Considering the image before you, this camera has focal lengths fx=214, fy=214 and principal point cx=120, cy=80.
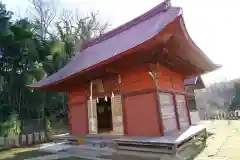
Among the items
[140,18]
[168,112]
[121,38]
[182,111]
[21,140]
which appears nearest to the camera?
[168,112]

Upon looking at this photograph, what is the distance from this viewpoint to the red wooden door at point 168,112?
7082 millimetres

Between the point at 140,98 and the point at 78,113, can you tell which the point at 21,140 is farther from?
the point at 140,98

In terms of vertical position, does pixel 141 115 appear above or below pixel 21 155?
above

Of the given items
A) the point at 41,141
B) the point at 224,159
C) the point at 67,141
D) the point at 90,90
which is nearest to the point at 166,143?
the point at 224,159

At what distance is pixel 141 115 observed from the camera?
6.90 m

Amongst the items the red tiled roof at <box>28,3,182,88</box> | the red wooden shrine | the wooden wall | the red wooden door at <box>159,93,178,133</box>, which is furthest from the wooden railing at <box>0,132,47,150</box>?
the red wooden door at <box>159,93,178,133</box>

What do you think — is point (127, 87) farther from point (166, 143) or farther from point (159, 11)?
point (159, 11)

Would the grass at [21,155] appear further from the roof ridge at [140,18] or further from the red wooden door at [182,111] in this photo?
the roof ridge at [140,18]

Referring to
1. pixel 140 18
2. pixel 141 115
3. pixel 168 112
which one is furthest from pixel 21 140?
pixel 140 18

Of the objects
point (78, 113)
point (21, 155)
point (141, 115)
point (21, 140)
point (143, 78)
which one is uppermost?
point (143, 78)

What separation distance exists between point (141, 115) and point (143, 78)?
120 centimetres

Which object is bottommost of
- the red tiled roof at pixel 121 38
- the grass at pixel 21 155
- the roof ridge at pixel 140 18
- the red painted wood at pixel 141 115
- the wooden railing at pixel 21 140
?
the grass at pixel 21 155

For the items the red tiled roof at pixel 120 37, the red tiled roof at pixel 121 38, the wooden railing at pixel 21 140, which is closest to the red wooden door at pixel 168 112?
the red tiled roof at pixel 121 38

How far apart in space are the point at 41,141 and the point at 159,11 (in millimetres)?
8549
